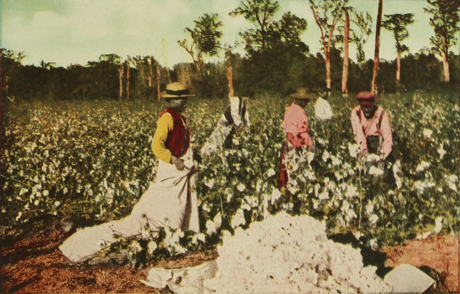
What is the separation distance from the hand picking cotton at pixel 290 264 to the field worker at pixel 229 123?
101 centimetres

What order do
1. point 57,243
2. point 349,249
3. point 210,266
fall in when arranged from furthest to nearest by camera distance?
point 57,243 < point 210,266 < point 349,249

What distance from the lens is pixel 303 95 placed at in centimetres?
416

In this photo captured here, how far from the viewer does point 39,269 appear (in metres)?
3.79

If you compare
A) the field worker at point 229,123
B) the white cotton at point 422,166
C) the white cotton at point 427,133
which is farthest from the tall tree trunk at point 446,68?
the field worker at point 229,123

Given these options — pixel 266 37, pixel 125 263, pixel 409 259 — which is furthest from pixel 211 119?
pixel 409 259

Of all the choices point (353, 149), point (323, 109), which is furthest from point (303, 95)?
point (353, 149)

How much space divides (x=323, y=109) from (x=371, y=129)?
55 cm

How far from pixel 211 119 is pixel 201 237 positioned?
4.08 feet

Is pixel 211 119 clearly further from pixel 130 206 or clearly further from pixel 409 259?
pixel 409 259

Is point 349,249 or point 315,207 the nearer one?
point 349,249

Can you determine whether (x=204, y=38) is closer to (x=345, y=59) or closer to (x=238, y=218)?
(x=345, y=59)

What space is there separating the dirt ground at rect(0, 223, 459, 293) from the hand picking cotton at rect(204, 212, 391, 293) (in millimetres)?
498

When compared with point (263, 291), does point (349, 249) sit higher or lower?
higher

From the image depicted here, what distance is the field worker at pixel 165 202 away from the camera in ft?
12.3
